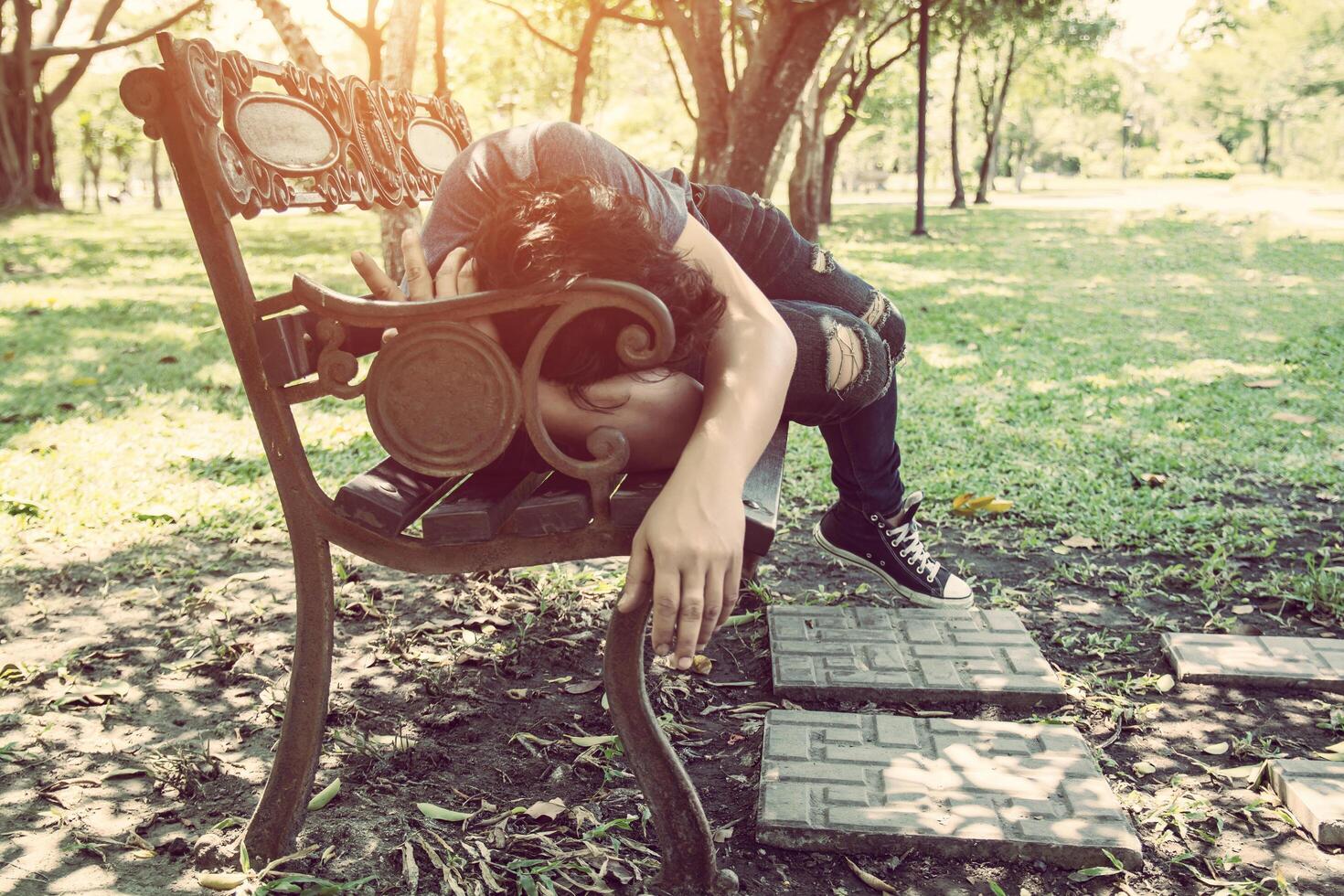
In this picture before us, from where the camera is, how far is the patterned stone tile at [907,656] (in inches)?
104

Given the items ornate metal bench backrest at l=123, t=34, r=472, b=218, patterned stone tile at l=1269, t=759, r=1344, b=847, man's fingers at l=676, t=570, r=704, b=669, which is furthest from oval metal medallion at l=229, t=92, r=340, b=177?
patterned stone tile at l=1269, t=759, r=1344, b=847

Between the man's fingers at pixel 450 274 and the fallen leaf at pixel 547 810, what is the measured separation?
102 centimetres

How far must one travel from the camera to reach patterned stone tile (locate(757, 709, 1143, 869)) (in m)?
2.03

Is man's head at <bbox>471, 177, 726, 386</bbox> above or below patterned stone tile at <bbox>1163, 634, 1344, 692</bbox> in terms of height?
above

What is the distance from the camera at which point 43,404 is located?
5.54 m

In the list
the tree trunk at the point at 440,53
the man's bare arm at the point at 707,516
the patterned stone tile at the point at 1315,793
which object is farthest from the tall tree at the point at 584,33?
the patterned stone tile at the point at 1315,793

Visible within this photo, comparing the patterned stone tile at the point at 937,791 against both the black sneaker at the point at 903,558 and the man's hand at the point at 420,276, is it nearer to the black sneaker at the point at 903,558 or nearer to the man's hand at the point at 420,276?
the black sneaker at the point at 903,558

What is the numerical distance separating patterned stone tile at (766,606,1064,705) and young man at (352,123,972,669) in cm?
68

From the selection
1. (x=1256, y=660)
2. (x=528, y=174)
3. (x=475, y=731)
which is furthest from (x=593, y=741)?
(x=1256, y=660)

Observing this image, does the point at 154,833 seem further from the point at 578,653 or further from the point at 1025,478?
the point at 1025,478

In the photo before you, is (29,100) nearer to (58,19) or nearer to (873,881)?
(58,19)

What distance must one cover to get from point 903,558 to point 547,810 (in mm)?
1339

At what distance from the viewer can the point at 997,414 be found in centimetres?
564

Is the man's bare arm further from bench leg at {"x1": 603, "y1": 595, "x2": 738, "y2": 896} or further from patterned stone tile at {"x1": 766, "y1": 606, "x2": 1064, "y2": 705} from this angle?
patterned stone tile at {"x1": 766, "y1": 606, "x2": 1064, "y2": 705}
